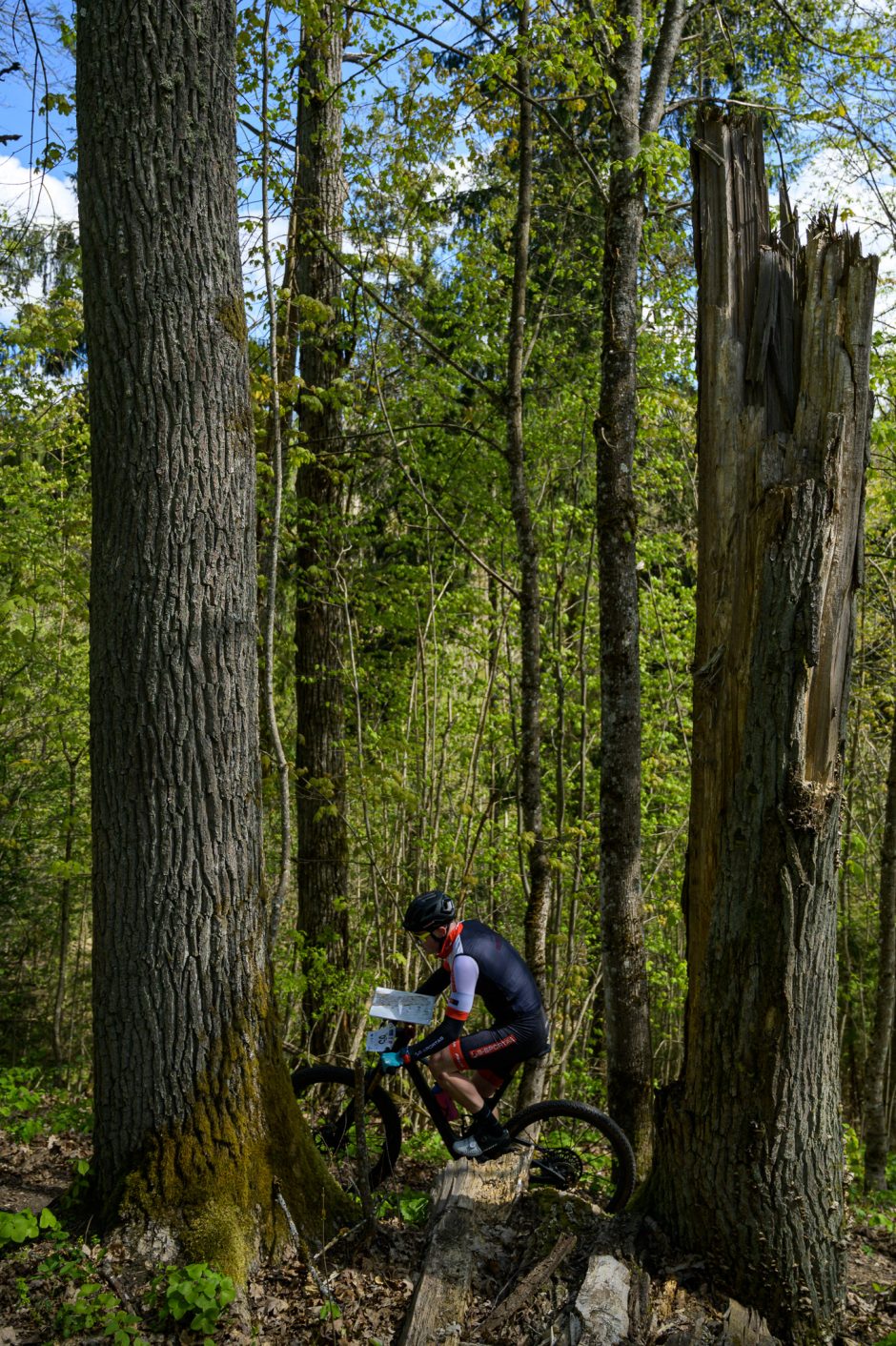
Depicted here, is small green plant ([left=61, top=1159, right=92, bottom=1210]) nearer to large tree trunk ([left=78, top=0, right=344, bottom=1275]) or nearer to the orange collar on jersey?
large tree trunk ([left=78, top=0, right=344, bottom=1275])

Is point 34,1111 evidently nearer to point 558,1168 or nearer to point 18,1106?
point 18,1106

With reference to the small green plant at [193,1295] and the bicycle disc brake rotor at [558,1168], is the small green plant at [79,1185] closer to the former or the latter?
the small green plant at [193,1295]

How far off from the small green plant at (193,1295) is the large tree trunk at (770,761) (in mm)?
1777

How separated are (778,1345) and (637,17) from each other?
23.6 feet

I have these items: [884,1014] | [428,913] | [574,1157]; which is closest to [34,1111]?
[428,913]

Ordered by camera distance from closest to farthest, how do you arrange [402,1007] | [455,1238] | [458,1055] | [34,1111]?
[455,1238] → [402,1007] → [458,1055] → [34,1111]

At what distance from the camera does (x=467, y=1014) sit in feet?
16.2

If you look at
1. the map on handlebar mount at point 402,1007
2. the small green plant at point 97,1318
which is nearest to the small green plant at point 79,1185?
the small green plant at point 97,1318

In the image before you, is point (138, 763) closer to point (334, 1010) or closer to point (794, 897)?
point (794, 897)

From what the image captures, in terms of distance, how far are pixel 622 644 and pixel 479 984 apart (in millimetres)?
2271

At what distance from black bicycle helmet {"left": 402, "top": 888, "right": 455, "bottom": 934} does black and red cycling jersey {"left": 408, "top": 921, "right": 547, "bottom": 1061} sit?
0.10 meters

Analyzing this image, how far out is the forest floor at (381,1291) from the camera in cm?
348

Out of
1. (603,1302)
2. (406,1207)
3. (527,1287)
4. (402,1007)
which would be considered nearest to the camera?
(603,1302)

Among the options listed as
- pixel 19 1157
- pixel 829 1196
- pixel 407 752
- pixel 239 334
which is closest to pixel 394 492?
pixel 407 752
